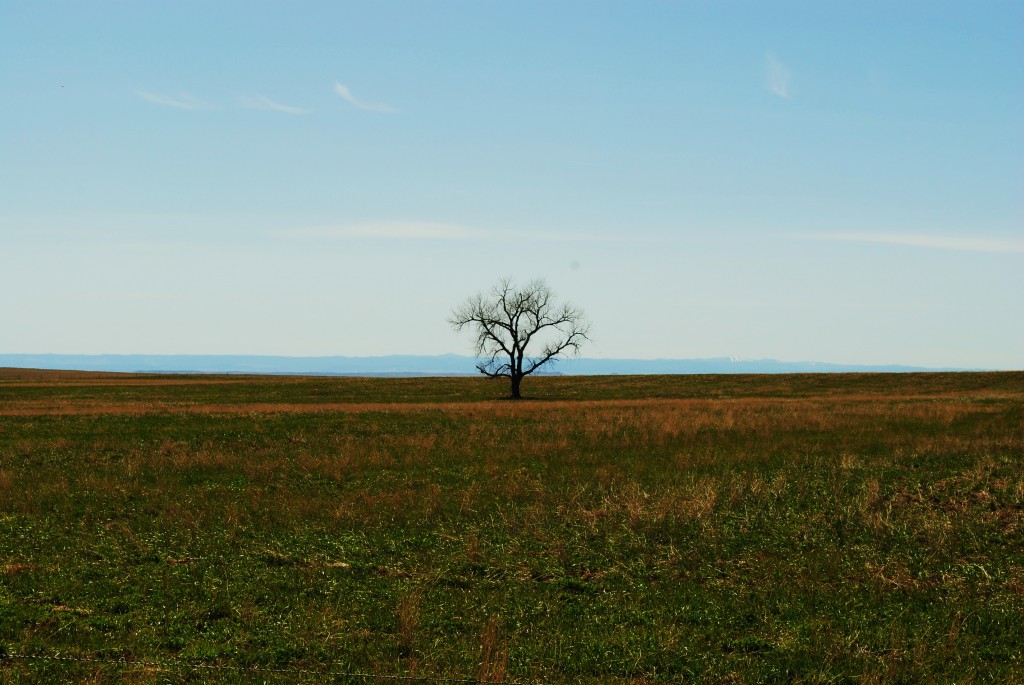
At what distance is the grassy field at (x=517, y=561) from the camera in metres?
9.44

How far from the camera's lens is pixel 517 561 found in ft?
44.1

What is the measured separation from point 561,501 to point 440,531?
356 cm

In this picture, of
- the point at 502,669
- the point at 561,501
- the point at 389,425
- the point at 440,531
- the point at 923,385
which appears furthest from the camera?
the point at 923,385

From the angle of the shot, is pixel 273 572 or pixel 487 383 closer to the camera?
pixel 273 572

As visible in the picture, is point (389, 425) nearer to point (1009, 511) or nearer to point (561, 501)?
point (561, 501)

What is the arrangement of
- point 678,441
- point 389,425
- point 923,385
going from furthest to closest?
point 923,385 → point 389,425 → point 678,441

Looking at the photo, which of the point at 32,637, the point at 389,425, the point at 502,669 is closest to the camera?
the point at 502,669

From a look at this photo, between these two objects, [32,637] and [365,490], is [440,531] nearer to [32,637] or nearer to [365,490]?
[365,490]

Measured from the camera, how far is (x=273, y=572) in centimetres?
1281

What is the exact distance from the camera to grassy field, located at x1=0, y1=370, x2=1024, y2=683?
31.0 feet

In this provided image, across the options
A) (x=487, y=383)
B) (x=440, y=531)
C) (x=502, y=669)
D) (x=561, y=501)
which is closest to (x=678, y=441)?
(x=561, y=501)

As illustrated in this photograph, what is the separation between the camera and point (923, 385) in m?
77.4

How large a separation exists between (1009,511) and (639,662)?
37.1 ft

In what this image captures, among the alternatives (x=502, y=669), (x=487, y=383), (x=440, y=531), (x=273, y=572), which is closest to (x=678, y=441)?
(x=440, y=531)
